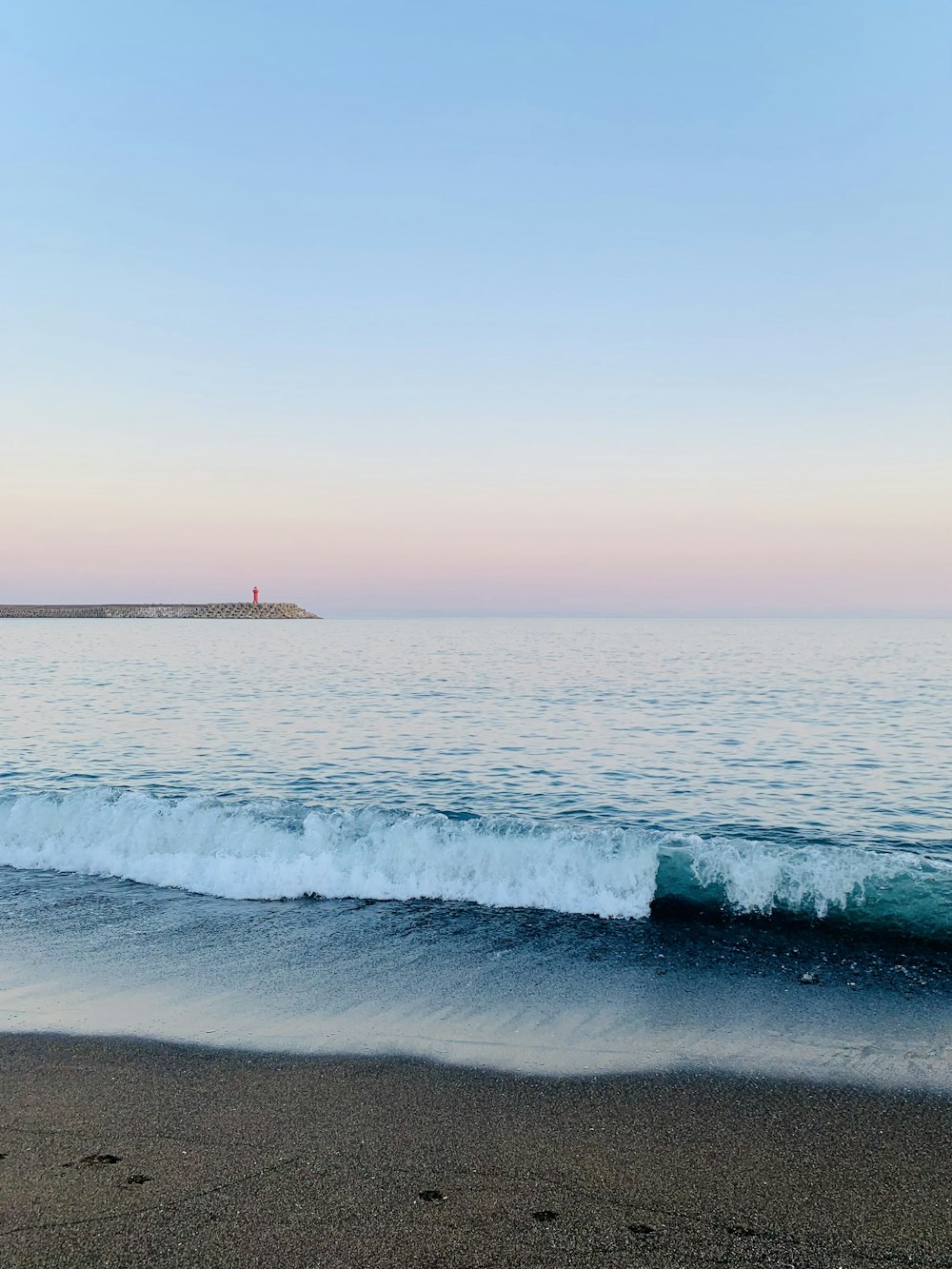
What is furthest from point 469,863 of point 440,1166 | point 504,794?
point 440,1166

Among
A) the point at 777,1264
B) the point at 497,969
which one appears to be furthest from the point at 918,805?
the point at 777,1264

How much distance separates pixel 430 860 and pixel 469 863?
654mm

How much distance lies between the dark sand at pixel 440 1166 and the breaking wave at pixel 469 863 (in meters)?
5.29

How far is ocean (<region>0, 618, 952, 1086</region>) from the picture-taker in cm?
753

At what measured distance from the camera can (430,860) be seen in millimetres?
12906

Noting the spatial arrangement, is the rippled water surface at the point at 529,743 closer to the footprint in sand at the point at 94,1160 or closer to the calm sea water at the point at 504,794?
the calm sea water at the point at 504,794

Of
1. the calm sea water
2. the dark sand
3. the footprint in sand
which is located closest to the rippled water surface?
the calm sea water

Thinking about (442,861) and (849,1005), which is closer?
(849,1005)

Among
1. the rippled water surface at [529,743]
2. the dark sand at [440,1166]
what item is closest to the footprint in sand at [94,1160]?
the dark sand at [440,1166]

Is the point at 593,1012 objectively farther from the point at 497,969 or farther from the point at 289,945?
the point at 289,945

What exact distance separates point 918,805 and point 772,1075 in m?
12.3

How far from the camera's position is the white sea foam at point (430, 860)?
38.4 feet

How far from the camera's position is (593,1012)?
25.8 ft

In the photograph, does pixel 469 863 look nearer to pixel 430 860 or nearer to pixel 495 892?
pixel 430 860
